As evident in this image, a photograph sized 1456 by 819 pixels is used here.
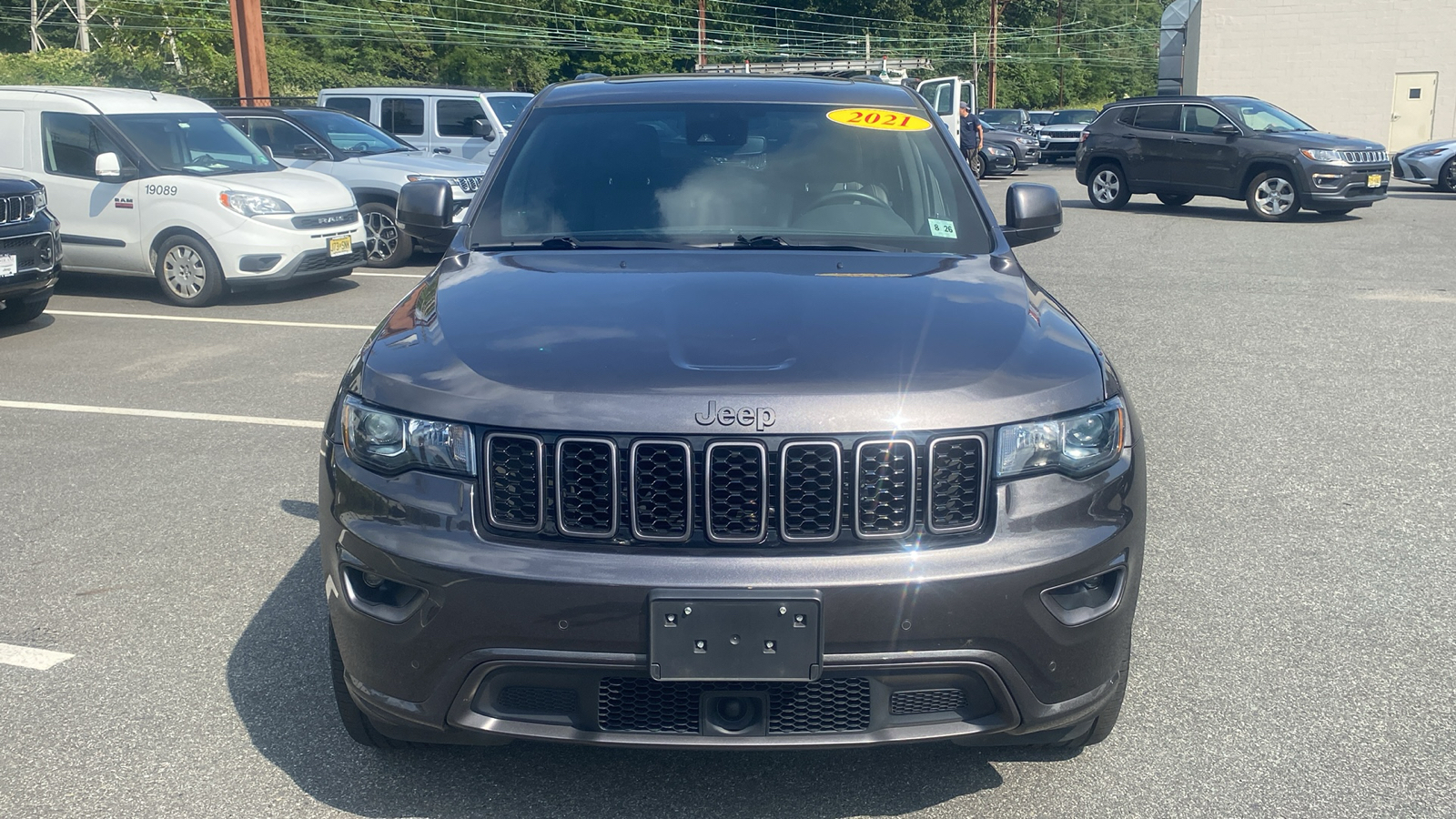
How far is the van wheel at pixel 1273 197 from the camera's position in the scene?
1764cm

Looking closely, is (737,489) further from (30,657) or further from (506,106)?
(506,106)

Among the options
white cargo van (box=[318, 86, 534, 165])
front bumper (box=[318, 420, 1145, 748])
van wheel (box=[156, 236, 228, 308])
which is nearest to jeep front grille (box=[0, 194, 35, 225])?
van wheel (box=[156, 236, 228, 308])

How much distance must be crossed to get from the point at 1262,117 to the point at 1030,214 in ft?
51.3

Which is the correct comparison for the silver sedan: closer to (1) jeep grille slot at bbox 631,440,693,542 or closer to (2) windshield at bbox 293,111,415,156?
(2) windshield at bbox 293,111,415,156

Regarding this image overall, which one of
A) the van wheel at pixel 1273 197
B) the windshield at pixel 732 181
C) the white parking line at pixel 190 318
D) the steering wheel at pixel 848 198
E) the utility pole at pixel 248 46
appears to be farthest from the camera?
the utility pole at pixel 248 46

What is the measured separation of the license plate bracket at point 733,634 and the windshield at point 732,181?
1.49m

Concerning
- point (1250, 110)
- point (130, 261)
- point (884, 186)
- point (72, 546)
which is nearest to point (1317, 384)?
point (884, 186)

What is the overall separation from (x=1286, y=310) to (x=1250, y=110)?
925 cm

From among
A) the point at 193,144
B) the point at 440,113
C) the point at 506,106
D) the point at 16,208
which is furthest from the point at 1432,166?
the point at 16,208

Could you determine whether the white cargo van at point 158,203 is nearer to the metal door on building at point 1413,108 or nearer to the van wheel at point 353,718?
the van wheel at point 353,718

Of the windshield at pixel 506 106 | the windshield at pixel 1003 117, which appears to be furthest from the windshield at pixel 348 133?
the windshield at pixel 1003 117

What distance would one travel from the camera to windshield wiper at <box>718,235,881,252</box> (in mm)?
3684

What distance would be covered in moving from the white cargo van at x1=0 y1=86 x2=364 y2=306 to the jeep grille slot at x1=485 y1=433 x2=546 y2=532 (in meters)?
8.75

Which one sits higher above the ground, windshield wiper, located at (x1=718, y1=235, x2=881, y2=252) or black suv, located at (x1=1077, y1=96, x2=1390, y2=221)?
windshield wiper, located at (x1=718, y1=235, x2=881, y2=252)
